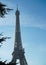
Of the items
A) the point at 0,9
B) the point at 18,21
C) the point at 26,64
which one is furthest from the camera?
the point at 18,21

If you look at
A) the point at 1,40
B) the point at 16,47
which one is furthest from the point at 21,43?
the point at 1,40

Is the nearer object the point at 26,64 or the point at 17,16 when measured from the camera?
the point at 26,64

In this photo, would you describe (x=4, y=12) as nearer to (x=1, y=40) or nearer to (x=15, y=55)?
(x=1, y=40)

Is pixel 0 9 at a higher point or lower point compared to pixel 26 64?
higher

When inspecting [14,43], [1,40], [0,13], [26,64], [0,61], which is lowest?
[26,64]

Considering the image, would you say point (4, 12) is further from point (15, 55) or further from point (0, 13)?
point (15, 55)

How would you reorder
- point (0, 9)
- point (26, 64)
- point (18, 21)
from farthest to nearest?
1. point (18, 21)
2. point (26, 64)
3. point (0, 9)

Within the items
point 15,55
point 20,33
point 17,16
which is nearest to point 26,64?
point 15,55

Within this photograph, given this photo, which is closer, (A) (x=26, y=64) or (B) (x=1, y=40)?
(B) (x=1, y=40)

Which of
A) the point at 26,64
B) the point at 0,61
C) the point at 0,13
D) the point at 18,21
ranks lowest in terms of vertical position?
the point at 26,64
